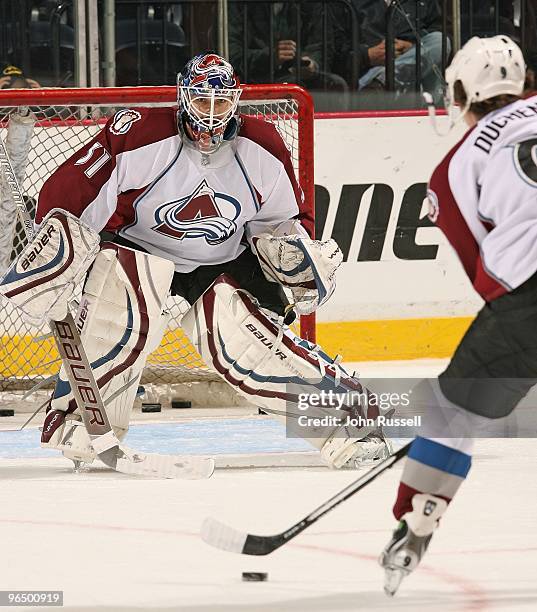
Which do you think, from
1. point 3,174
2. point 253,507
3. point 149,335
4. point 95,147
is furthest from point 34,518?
point 3,174

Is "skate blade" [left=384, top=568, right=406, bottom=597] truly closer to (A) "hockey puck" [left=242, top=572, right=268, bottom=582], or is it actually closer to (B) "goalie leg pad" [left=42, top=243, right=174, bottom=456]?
(A) "hockey puck" [left=242, top=572, right=268, bottom=582]

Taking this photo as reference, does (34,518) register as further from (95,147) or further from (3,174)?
(3,174)

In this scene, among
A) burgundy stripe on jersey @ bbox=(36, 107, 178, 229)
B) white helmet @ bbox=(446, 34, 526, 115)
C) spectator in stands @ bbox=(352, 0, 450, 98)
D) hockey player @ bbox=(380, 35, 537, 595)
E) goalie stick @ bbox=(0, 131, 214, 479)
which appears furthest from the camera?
spectator in stands @ bbox=(352, 0, 450, 98)

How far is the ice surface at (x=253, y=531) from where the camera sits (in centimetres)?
244

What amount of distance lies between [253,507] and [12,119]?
2254 mm

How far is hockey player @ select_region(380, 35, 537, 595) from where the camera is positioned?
92.7 inches

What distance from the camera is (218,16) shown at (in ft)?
19.1

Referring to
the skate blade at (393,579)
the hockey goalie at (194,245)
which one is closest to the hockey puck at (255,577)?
the skate blade at (393,579)

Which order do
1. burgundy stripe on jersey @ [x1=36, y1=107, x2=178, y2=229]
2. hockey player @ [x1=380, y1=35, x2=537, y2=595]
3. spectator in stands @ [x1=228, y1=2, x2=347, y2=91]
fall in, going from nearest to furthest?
hockey player @ [x1=380, y1=35, x2=537, y2=595], burgundy stripe on jersey @ [x1=36, y1=107, x2=178, y2=229], spectator in stands @ [x1=228, y1=2, x2=347, y2=91]

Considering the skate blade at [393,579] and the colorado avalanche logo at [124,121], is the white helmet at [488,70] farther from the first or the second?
the colorado avalanche logo at [124,121]

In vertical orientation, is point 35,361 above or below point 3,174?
below

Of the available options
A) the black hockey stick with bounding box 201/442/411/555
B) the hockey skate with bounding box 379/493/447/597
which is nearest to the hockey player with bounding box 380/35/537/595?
the hockey skate with bounding box 379/493/447/597

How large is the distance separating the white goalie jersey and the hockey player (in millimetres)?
1531

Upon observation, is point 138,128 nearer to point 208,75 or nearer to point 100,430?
point 208,75
